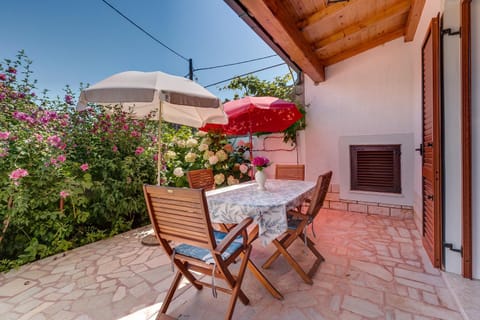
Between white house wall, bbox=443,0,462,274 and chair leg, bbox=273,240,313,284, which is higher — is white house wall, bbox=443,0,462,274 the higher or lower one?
the higher one

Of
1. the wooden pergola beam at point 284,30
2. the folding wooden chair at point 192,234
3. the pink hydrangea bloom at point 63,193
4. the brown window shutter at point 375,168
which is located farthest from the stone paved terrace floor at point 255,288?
the wooden pergola beam at point 284,30

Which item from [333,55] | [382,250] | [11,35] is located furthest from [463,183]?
[11,35]

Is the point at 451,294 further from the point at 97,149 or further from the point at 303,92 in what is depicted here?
the point at 97,149

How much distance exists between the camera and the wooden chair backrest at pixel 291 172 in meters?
3.15

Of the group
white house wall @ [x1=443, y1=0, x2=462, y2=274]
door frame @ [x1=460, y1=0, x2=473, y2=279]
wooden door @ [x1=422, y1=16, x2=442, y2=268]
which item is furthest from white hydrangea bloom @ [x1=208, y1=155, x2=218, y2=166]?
door frame @ [x1=460, y1=0, x2=473, y2=279]

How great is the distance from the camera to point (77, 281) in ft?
6.76

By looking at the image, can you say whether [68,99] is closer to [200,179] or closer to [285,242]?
[200,179]

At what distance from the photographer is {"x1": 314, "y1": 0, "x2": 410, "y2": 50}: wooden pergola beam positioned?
9.61ft

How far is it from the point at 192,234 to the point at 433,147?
2.28 metres

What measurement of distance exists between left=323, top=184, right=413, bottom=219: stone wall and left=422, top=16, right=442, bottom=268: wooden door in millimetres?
1507

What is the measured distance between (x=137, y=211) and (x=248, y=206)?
254cm

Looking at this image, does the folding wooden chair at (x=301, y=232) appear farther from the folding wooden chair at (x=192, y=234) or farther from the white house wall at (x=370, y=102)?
the white house wall at (x=370, y=102)

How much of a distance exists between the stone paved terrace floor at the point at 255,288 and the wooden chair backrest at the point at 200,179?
0.95 metres

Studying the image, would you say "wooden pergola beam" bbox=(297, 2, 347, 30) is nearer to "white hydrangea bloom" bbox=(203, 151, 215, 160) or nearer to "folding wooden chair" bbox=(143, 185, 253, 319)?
"white hydrangea bloom" bbox=(203, 151, 215, 160)
